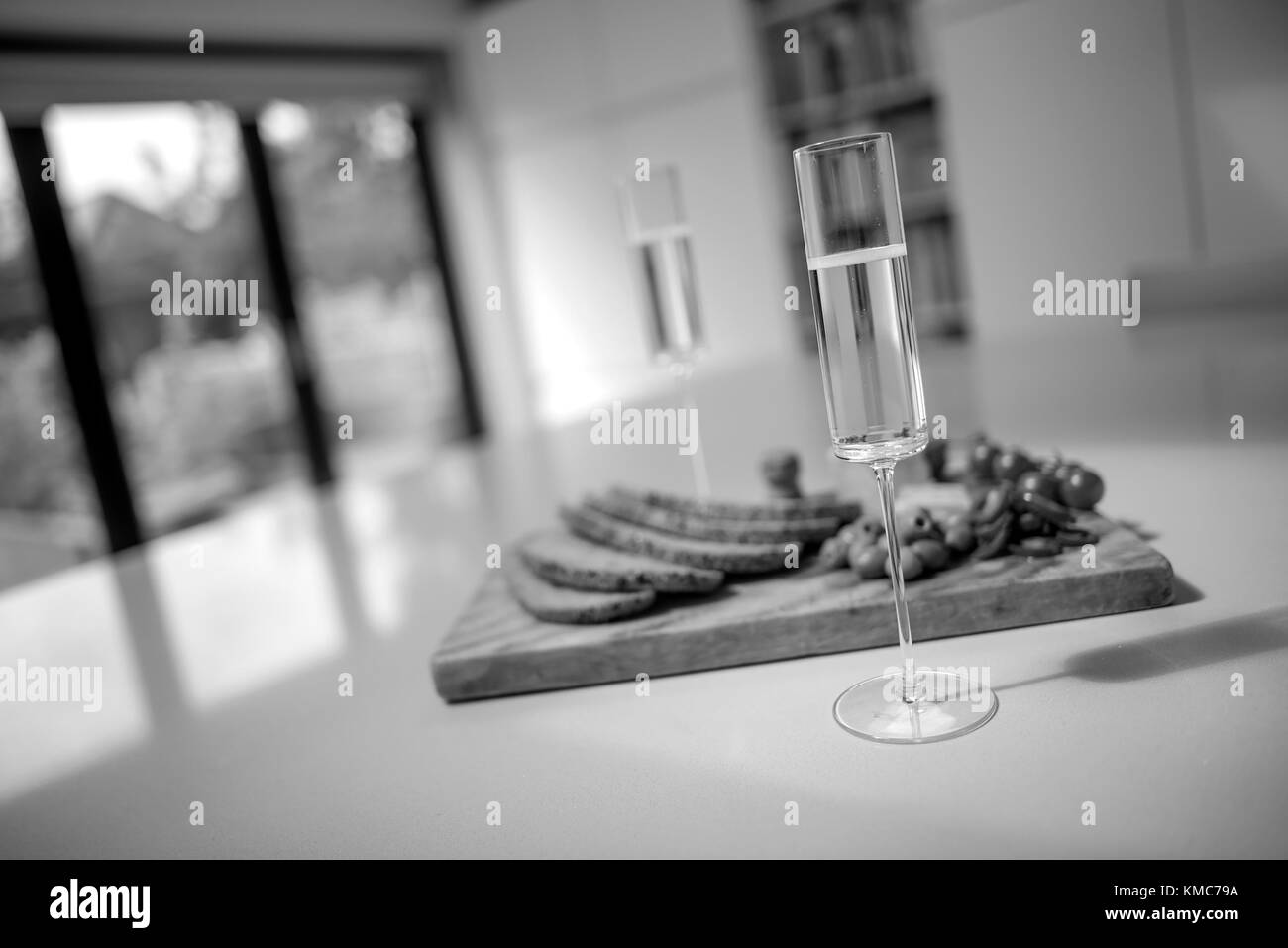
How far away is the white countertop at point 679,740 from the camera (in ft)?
2.30

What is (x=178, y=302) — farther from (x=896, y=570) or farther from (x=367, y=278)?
(x=896, y=570)

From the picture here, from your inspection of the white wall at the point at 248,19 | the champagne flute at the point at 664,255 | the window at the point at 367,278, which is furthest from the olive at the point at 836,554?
the window at the point at 367,278

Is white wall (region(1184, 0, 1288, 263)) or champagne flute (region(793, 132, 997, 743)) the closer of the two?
champagne flute (region(793, 132, 997, 743))

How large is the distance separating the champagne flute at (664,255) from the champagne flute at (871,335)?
608 mm

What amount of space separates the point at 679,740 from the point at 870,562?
0.90ft

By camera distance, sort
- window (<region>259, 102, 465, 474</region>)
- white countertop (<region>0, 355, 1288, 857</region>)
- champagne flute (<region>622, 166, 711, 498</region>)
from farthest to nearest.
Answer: window (<region>259, 102, 465, 474</region>)
champagne flute (<region>622, 166, 711, 498</region>)
white countertop (<region>0, 355, 1288, 857</region>)

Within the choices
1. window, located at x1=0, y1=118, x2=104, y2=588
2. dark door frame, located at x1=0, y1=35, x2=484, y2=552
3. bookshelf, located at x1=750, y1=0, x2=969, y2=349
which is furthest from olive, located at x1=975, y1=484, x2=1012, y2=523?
dark door frame, located at x1=0, y1=35, x2=484, y2=552

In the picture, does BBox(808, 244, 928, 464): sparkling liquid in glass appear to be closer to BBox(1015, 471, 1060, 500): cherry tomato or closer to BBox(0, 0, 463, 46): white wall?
BBox(1015, 471, 1060, 500): cherry tomato

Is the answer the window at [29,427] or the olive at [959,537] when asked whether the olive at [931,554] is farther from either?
the window at [29,427]

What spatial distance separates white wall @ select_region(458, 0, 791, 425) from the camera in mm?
4895

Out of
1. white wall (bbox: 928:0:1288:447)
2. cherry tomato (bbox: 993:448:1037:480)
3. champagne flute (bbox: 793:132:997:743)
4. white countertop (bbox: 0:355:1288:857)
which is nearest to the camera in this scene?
white countertop (bbox: 0:355:1288:857)

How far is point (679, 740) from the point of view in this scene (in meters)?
0.90

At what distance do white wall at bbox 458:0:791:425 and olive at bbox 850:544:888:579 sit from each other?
3451 mm

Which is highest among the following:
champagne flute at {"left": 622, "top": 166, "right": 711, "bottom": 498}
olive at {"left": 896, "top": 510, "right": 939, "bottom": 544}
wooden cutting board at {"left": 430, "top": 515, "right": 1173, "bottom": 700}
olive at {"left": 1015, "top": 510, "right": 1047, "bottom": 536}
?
champagne flute at {"left": 622, "top": 166, "right": 711, "bottom": 498}
